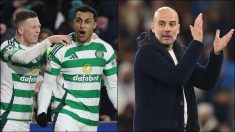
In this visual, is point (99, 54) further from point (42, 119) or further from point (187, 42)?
point (187, 42)

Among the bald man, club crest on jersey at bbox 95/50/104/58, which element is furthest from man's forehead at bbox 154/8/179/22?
club crest on jersey at bbox 95/50/104/58

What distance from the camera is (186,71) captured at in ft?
6.71

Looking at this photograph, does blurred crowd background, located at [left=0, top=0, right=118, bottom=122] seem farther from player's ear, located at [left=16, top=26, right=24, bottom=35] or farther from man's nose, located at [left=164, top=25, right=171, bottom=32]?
man's nose, located at [left=164, top=25, right=171, bottom=32]

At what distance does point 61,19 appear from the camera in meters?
2.75

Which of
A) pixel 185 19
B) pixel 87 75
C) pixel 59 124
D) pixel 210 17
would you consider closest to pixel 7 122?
pixel 59 124

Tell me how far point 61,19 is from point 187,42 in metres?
1.32

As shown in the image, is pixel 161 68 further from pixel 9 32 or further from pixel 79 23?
pixel 9 32

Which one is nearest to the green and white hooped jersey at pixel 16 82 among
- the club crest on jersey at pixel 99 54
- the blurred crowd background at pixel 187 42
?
the club crest on jersey at pixel 99 54

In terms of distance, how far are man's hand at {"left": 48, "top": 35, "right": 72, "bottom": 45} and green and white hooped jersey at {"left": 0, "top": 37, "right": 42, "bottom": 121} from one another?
5.9 inches

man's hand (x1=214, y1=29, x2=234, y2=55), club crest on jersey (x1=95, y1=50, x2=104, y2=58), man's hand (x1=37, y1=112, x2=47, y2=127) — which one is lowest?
man's hand (x1=37, y1=112, x2=47, y2=127)

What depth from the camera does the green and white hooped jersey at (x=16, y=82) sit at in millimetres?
2592

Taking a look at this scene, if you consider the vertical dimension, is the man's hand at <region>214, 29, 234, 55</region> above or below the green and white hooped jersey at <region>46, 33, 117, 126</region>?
above

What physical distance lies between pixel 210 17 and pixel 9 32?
83.2 inches

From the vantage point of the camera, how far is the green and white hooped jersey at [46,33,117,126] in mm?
2508
